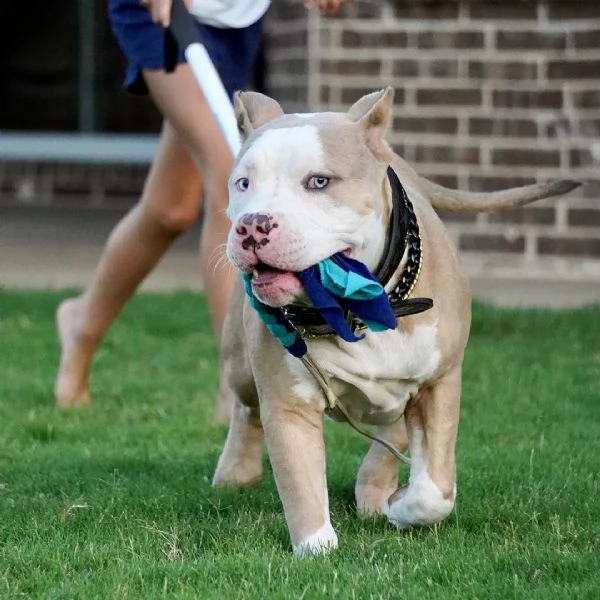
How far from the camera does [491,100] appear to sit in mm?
9117

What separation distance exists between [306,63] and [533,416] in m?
4.35

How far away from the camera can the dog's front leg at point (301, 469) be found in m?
3.67

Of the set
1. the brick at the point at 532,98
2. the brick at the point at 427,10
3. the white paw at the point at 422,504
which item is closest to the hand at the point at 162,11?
the white paw at the point at 422,504

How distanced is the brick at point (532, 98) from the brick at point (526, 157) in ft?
0.93

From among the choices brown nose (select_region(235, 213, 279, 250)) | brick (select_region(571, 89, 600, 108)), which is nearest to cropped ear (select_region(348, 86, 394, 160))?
brown nose (select_region(235, 213, 279, 250))

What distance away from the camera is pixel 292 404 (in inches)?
147

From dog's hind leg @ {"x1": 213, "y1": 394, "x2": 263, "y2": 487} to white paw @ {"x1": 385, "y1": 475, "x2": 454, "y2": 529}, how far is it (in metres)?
0.80

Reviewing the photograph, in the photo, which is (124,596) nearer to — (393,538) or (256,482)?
(393,538)

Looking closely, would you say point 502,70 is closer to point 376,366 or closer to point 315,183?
point 376,366

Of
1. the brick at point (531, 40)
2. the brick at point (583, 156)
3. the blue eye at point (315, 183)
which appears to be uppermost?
the blue eye at point (315, 183)

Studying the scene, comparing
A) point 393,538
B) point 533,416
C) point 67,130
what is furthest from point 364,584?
point 67,130

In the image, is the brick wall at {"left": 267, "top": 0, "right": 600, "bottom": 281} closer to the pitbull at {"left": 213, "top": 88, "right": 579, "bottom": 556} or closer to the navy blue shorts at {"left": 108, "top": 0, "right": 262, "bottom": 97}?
the navy blue shorts at {"left": 108, "top": 0, "right": 262, "bottom": 97}

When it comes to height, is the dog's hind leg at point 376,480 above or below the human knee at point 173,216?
below

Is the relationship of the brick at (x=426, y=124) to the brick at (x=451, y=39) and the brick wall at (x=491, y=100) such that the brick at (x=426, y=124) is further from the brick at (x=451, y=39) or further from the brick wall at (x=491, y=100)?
the brick at (x=451, y=39)
